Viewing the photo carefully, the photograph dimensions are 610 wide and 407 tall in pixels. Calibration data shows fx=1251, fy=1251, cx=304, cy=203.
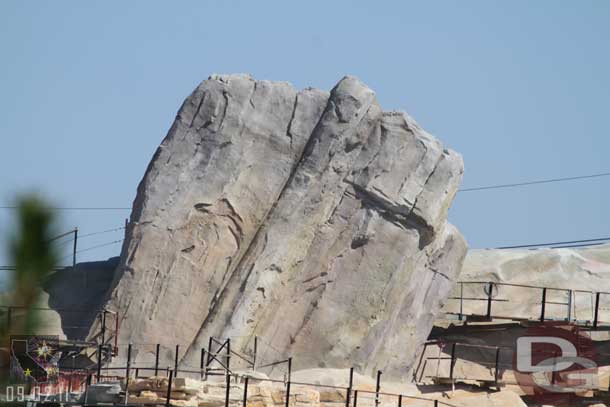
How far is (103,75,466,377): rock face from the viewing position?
29156 mm

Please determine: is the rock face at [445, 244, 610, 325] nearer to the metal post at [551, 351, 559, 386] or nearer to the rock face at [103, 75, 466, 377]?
the metal post at [551, 351, 559, 386]

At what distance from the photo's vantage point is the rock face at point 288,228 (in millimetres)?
29156

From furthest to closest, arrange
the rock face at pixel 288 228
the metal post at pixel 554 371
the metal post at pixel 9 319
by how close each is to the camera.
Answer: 1. the metal post at pixel 554 371
2. the rock face at pixel 288 228
3. the metal post at pixel 9 319

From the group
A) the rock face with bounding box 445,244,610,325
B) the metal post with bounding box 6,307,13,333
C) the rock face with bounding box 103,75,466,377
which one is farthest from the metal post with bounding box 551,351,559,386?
the metal post with bounding box 6,307,13,333

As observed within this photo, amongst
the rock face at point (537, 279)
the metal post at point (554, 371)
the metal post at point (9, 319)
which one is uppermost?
the rock face at point (537, 279)

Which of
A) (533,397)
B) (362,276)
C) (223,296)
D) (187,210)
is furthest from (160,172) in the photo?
(533,397)

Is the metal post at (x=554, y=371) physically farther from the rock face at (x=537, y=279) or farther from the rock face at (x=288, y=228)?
the rock face at (x=288, y=228)

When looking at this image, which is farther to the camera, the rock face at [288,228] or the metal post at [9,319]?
the rock face at [288,228]

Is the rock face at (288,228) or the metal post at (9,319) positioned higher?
the rock face at (288,228)

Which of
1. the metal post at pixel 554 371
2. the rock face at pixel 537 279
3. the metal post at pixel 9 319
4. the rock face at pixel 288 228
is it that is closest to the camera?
the metal post at pixel 9 319

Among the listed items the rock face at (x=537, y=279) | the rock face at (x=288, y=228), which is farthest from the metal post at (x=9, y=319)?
the rock face at (x=537, y=279)

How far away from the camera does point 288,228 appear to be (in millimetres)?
29875

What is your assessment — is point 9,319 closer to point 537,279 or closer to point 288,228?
point 288,228

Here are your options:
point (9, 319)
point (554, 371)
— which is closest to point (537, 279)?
point (554, 371)
